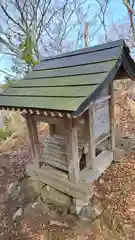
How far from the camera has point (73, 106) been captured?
5.43 ft

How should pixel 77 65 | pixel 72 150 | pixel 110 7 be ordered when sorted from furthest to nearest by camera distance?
1. pixel 110 7
2. pixel 77 65
3. pixel 72 150

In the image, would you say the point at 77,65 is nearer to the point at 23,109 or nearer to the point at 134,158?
the point at 23,109

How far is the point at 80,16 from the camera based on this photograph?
9.66 meters

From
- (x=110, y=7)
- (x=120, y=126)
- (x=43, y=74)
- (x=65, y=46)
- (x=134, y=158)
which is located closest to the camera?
(x=43, y=74)

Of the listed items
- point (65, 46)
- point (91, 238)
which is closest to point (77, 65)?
point (91, 238)

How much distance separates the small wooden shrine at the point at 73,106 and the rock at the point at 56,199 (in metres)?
0.10

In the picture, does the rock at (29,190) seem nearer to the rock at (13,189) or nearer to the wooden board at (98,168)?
the rock at (13,189)

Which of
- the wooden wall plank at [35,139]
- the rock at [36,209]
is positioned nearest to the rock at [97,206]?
the rock at [36,209]

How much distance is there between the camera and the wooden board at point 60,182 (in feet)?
7.86

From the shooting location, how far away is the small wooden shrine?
192 centimetres

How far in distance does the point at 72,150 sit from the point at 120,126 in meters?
2.62

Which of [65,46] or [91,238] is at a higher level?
[65,46]

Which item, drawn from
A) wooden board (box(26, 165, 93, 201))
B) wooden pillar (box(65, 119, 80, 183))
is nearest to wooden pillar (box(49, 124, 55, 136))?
wooden board (box(26, 165, 93, 201))

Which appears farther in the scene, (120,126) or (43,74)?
(120,126)
